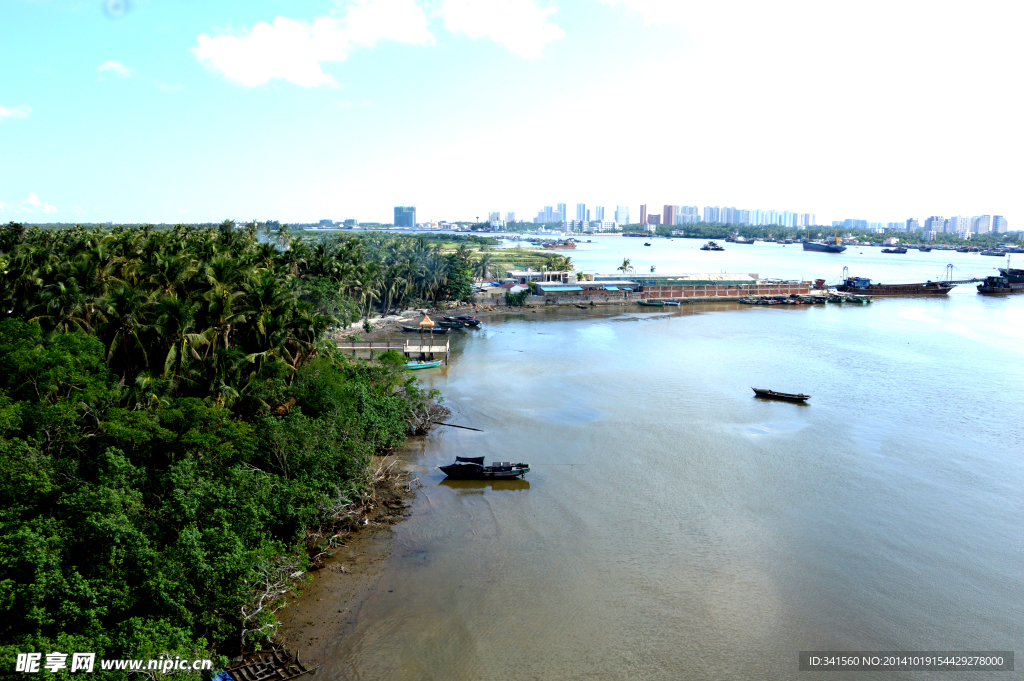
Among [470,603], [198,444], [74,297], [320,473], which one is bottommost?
[470,603]

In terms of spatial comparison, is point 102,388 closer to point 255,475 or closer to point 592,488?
point 255,475

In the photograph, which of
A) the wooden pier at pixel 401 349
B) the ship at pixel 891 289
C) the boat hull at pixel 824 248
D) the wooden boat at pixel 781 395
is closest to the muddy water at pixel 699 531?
the wooden boat at pixel 781 395

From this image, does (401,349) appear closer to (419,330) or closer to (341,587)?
(419,330)

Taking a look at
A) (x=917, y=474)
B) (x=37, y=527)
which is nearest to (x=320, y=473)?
(x=37, y=527)

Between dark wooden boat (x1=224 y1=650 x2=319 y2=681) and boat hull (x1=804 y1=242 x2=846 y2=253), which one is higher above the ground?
boat hull (x1=804 y1=242 x2=846 y2=253)

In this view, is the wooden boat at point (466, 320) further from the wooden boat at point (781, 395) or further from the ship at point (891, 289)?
the ship at point (891, 289)

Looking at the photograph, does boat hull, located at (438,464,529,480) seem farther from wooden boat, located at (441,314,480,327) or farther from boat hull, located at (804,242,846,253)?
boat hull, located at (804,242,846,253)

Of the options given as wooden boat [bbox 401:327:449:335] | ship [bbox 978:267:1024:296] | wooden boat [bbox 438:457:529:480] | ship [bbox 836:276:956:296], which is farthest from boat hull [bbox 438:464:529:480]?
ship [bbox 978:267:1024:296]
